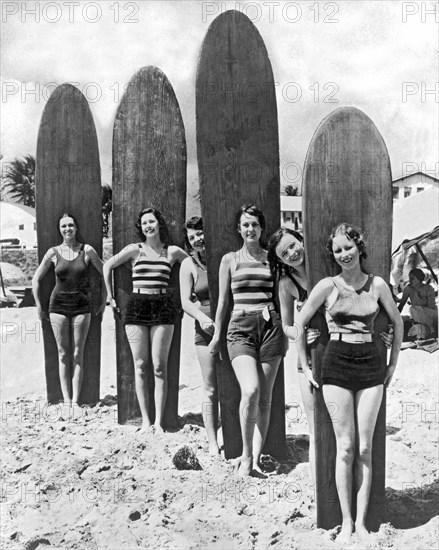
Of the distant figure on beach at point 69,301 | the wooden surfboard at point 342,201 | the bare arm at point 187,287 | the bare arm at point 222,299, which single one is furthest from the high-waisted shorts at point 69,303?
the wooden surfboard at point 342,201

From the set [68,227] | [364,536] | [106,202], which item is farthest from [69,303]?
[364,536]

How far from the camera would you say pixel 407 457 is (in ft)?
13.3

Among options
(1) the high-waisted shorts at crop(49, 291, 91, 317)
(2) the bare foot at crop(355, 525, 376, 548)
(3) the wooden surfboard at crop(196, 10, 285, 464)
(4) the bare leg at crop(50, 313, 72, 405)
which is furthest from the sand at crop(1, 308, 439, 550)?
(3) the wooden surfboard at crop(196, 10, 285, 464)

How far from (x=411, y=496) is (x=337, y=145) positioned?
193 centimetres

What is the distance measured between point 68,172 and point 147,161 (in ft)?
2.17

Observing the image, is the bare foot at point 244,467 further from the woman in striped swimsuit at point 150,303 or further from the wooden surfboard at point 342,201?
the woman in striped swimsuit at point 150,303

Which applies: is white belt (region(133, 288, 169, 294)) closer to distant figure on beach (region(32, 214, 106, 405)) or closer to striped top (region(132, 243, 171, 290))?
striped top (region(132, 243, 171, 290))

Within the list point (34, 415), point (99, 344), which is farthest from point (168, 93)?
point (34, 415)

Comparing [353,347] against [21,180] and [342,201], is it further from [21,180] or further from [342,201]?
[21,180]

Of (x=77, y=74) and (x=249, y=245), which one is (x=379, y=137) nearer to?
(x=249, y=245)

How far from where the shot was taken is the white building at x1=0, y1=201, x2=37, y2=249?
15.9 ft

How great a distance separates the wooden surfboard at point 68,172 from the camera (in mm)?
4598

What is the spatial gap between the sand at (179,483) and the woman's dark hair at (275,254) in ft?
3.60

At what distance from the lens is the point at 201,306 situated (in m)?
4.05
